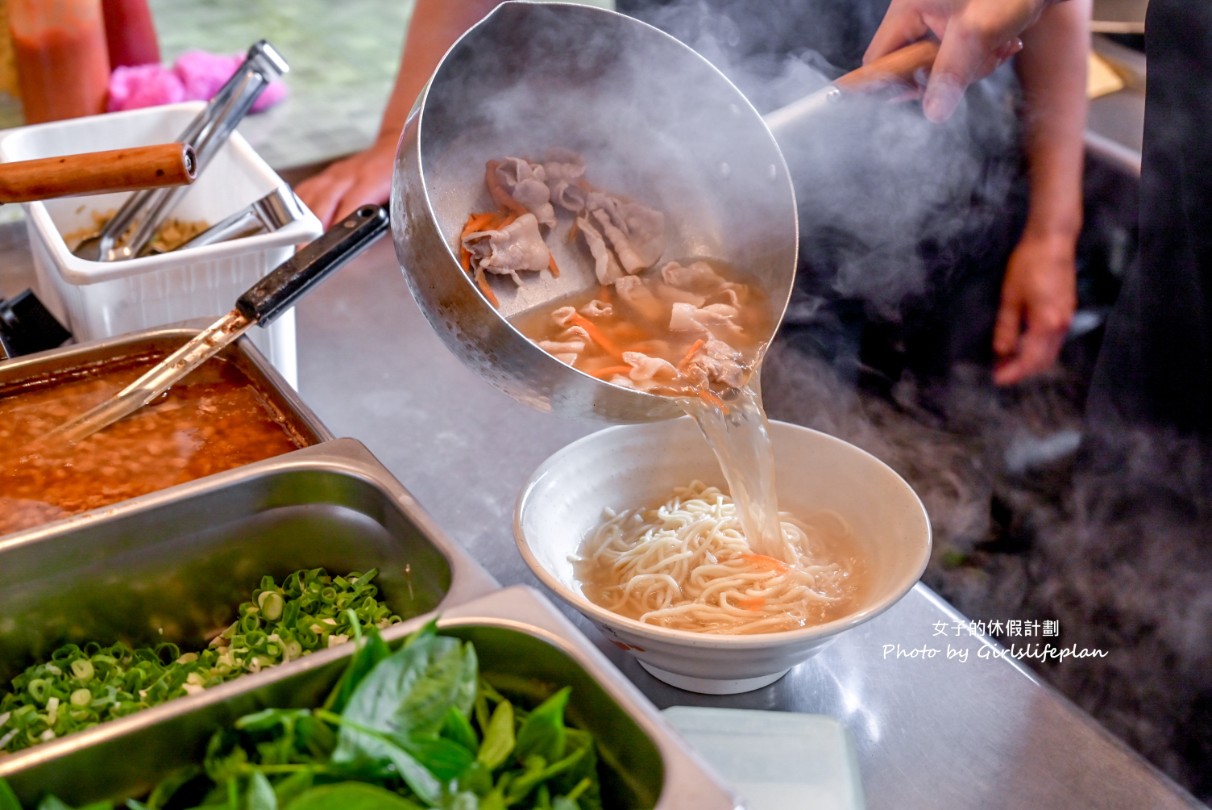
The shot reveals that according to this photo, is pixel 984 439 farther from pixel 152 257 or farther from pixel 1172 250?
pixel 152 257

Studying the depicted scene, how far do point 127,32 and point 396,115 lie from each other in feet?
3.16

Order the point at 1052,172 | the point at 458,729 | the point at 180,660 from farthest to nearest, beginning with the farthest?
the point at 1052,172 → the point at 180,660 → the point at 458,729

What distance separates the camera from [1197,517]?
76.2 inches

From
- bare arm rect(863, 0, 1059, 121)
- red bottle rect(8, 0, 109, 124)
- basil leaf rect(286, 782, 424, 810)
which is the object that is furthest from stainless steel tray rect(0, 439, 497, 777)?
red bottle rect(8, 0, 109, 124)

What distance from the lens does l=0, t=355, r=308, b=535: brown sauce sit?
1.46 meters

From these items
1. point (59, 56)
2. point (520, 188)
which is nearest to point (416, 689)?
point (520, 188)

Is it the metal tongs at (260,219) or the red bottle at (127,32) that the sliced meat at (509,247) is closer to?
the metal tongs at (260,219)

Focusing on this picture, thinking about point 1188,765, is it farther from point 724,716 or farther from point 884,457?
point 724,716

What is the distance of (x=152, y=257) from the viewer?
170cm

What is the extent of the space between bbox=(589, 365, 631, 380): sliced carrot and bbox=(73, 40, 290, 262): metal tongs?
95cm

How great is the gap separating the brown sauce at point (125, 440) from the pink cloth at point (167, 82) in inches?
47.0

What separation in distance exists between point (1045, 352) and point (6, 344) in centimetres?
199

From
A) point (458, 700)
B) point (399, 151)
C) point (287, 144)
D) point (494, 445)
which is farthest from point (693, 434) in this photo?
point (287, 144)

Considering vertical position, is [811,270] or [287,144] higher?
[287,144]
